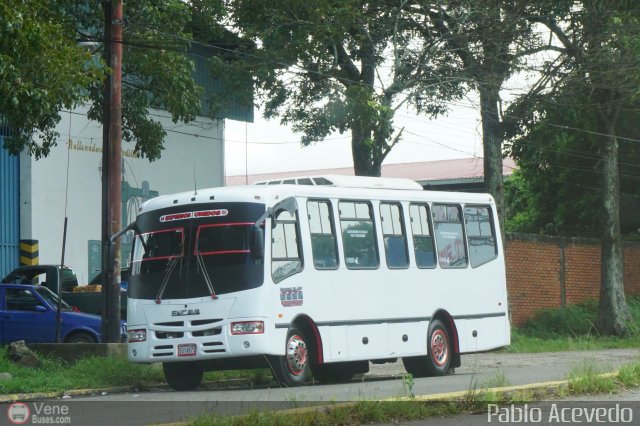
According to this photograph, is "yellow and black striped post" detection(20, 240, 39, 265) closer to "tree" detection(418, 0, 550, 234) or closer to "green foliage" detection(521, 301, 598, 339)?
"tree" detection(418, 0, 550, 234)

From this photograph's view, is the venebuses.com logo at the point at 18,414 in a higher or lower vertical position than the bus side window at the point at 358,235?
lower

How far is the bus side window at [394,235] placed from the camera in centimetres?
1895

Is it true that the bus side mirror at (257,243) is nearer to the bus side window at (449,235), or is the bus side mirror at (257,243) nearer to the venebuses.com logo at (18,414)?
the venebuses.com logo at (18,414)

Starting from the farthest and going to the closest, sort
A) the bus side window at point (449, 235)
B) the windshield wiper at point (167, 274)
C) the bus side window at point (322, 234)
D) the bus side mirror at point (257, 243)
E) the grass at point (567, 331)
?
the grass at point (567, 331)
the bus side window at point (449, 235)
the bus side window at point (322, 234)
the windshield wiper at point (167, 274)
the bus side mirror at point (257, 243)

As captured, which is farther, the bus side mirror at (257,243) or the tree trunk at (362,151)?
the tree trunk at (362,151)

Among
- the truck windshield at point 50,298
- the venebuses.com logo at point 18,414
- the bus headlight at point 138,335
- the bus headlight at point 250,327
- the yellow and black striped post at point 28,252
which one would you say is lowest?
the venebuses.com logo at point 18,414

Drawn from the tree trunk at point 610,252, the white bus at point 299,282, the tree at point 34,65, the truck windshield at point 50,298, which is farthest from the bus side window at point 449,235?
the tree trunk at point 610,252

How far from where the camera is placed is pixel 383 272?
18.7 m

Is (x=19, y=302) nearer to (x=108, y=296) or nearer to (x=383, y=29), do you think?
(x=108, y=296)

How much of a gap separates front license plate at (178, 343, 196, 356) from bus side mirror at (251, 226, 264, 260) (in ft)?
5.13

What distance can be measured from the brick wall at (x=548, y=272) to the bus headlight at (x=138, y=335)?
16.4 meters

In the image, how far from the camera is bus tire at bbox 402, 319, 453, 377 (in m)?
19.3

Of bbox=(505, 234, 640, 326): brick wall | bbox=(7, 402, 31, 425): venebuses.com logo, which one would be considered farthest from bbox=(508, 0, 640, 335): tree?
bbox=(7, 402, 31, 425): venebuses.com logo

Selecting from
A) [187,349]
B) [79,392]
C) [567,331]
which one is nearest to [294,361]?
[187,349]
